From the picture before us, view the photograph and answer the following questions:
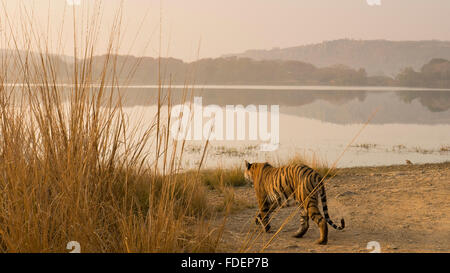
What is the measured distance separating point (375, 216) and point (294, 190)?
1.45 meters

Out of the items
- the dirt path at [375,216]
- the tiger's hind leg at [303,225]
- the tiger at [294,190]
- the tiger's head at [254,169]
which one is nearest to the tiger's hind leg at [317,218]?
the tiger at [294,190]

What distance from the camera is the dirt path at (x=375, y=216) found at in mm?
3987

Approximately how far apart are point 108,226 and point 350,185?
13.8 ft

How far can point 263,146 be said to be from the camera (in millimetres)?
9758

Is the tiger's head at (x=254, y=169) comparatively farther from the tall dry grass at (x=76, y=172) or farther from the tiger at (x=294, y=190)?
the tall dry grass at (x=76, y=172)

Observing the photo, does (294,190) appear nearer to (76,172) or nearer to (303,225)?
(303,225)

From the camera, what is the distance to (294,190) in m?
3.99

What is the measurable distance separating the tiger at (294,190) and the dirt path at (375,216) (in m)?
0.17

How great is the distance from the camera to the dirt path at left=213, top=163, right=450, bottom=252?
3.99 metres

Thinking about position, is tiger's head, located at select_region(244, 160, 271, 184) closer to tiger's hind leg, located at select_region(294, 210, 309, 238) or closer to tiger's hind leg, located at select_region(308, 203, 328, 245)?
tiger's hind leg, located at select_region(294, 210, 309, 238)

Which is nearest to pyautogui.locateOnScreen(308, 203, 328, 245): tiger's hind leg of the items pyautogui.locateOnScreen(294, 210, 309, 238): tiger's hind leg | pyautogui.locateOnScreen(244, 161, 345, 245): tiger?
pyautogui.locateOnScreen(244, 161, 345, 245): tiger

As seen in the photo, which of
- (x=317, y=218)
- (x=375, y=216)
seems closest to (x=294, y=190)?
(x=317, y=218)

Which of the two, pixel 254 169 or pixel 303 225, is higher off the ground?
pixel 254 169

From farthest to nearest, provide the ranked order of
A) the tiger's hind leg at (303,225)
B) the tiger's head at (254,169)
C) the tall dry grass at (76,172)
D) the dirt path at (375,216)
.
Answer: the tiger's head at (254,169)
the tiger's hind leg at (303,225)
the dirt path at (375,216)
the tall dry grass at (76,172)
